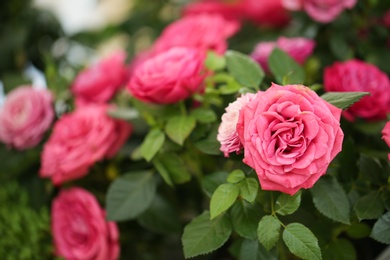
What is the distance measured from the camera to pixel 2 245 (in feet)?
2.56

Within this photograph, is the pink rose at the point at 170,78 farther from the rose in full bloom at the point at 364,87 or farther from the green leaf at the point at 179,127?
the rose in full bloom at the point at 364,87

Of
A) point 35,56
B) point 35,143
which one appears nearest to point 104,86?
point 35,143

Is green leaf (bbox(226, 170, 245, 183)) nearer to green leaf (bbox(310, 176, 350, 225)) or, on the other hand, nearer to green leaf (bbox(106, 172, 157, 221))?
green leaf (bbox(310, 176, 350, 225))

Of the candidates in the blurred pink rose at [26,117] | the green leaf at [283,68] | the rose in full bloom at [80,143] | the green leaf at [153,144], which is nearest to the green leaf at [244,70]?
the green leaf at [283,68]

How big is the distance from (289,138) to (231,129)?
69 mm

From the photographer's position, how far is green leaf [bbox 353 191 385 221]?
0.51 m

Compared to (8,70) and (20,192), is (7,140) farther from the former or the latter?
(8,70)

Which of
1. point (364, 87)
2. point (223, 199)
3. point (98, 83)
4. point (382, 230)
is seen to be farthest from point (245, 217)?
point (98, 83)

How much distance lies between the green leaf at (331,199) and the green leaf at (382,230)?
34mm

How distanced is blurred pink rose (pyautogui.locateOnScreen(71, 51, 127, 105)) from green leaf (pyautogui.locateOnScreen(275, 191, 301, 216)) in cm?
Result: 44

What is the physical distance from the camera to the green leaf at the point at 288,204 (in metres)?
0.49

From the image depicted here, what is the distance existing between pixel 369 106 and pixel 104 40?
850mm

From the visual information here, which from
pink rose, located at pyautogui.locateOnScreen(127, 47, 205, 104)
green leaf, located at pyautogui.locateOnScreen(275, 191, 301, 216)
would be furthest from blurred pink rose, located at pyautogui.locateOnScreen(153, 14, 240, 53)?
green leaf, located at pyautogui.locateOnScreen(275, 191, 301, 216)

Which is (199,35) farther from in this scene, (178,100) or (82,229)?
(82,229)
